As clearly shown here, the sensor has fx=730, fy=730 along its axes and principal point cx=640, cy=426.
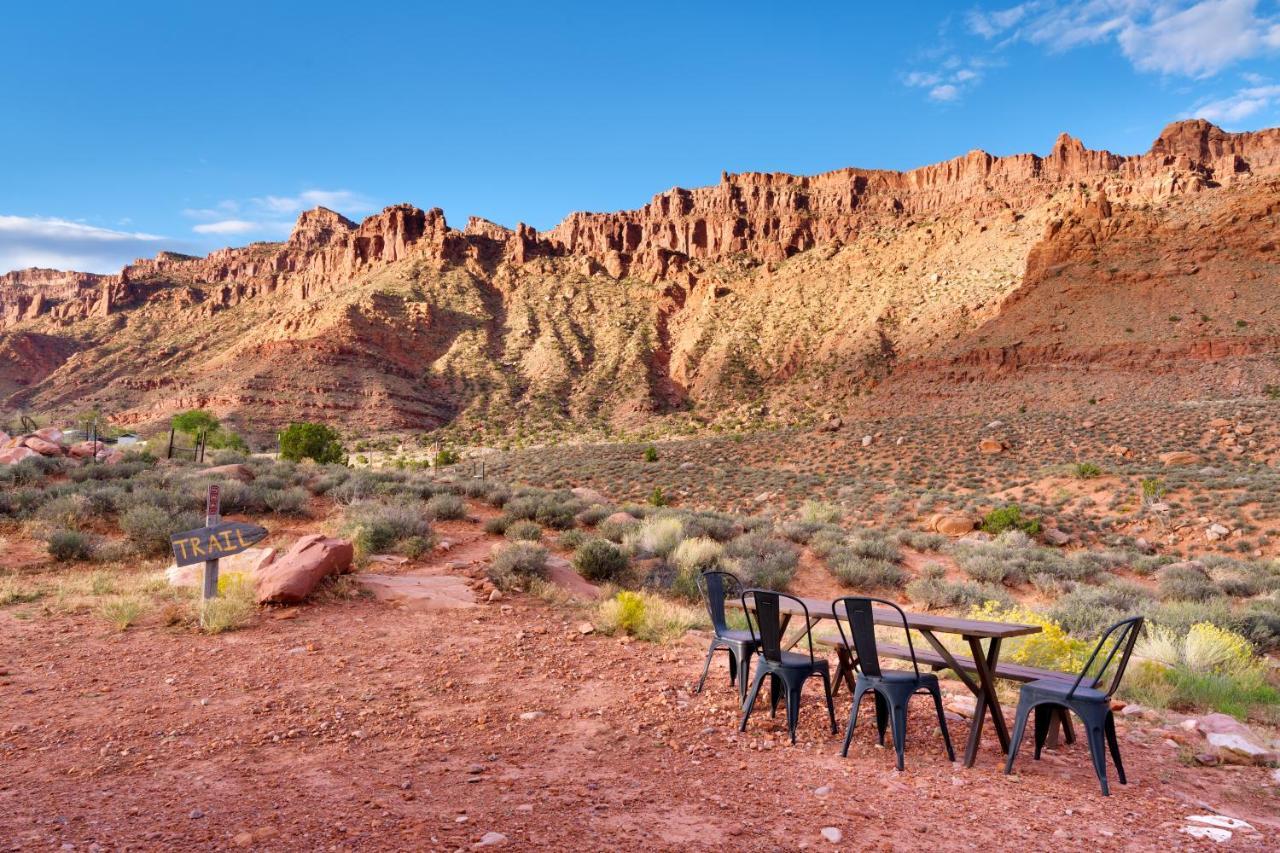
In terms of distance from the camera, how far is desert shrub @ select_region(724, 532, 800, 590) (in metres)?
11.5

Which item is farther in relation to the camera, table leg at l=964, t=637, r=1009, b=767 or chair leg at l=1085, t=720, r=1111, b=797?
table leg at l=964, t=637, r=1009, b=767

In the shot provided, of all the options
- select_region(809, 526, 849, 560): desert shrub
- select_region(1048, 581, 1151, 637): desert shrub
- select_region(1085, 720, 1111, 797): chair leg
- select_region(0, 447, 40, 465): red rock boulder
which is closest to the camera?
select_region(1085, 720, 1111, 797): chair leg

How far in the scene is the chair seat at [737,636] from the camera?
18.5 feet

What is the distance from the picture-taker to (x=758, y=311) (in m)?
74.8

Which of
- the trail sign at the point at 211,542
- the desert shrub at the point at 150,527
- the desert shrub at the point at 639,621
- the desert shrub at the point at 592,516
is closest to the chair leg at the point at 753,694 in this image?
the desert shrub at the point at 639,621

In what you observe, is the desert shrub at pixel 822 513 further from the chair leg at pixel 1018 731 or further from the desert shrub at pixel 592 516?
the chair leg at pixel 1018 731

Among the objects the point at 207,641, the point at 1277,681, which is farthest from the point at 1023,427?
the point at 207,641

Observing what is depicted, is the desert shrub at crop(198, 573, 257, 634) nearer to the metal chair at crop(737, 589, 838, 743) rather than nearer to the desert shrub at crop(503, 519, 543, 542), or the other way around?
the desert shrub at crop(503, 519, 543, 542)

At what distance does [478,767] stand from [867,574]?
9.51 metres

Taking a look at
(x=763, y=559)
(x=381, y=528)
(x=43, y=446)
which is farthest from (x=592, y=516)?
(x=43, y=446)

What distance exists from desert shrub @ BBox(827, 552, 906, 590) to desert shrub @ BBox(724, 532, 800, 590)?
799mm

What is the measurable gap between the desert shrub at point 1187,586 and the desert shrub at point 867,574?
434cm

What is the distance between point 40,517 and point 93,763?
934 cm

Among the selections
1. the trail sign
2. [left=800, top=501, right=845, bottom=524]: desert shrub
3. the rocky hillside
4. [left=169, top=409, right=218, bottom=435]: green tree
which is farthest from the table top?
[left=169, top=409, right=218, bottom=435]: green tree
